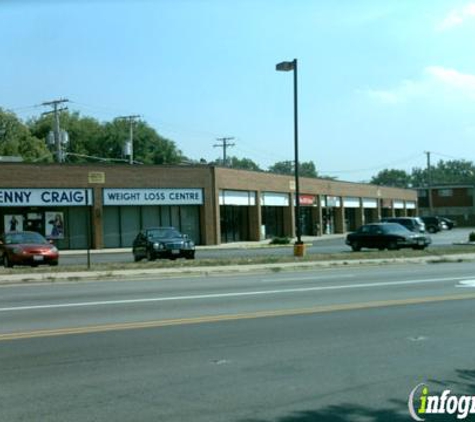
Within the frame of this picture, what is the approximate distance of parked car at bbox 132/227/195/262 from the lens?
1059 inches

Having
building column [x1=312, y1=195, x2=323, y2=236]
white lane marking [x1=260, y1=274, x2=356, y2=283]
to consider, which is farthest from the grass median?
building column [x1=312, y1=195, x2=323, y2=236]

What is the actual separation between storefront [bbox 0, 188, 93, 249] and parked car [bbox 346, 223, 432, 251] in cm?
1520

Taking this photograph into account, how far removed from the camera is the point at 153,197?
44188 mm

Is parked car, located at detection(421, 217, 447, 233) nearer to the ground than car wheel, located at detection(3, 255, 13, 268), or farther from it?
farther from it

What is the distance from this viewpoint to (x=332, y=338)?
30.6 ft

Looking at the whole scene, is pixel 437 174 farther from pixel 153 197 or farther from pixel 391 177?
pixel 153 197

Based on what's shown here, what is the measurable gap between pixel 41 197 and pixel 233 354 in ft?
112

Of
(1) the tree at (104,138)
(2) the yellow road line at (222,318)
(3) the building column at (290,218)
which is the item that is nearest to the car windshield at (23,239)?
(2) the yellow road line at (222,318)

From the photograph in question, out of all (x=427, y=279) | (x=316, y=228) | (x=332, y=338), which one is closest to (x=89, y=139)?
(x=316, y=228)

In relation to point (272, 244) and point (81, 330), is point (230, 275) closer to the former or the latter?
point (81, 330)

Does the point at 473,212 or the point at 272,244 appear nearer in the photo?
the point at 272,244

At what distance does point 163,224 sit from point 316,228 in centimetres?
2127

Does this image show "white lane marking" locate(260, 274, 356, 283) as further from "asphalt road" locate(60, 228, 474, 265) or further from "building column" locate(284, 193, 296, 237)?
"building column" locate(284, 193, 296, 237)

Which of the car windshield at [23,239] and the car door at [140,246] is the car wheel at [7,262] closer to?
the car windshield at [23,239]
